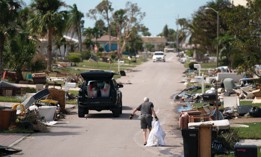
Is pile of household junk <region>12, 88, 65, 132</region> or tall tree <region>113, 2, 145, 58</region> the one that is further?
tall tree <region>113, 2, 145, 58</region>

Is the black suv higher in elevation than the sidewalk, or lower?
higher

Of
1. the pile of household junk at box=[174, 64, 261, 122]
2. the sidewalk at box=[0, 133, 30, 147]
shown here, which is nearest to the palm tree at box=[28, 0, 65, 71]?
the pile of household junk at box=[174, 64, 261, 122]

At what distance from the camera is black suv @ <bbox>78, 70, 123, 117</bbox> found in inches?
1104

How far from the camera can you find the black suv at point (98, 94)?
2803 cm

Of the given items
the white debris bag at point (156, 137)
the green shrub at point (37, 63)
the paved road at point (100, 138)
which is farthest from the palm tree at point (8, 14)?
the white debris bag at point (156, 137)

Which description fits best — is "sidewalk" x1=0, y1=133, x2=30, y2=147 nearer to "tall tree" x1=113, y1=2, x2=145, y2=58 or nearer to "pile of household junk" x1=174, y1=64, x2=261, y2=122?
"pile of household junk" x1=174, y1=64, x2=261, y2=122

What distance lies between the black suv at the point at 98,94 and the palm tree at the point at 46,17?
1103 inches

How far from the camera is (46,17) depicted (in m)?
55.8

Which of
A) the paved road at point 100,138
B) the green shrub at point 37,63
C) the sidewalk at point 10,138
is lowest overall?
the paved road at point 100,138

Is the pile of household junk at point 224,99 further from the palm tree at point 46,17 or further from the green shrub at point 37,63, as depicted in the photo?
the palm tree at point 46,17


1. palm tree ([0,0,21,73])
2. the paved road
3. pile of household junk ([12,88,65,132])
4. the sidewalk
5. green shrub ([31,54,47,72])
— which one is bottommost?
the paved road

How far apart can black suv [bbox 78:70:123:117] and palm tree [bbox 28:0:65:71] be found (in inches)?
1103

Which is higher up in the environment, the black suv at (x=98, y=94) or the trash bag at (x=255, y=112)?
the black suv at (x=98, y=94)

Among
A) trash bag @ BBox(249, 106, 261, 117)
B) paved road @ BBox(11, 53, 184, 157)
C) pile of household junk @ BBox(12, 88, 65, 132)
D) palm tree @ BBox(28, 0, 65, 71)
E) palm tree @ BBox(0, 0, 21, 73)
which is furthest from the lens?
palm tree @ BBox(28, 0, 65, 71)
